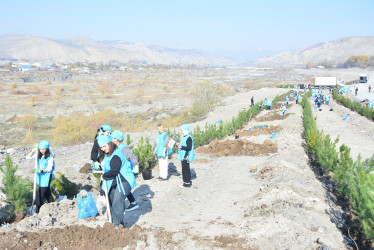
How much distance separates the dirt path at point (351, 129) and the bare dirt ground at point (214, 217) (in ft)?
19.2

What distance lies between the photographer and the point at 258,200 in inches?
257

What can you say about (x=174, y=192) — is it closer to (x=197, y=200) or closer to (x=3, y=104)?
(x=197, y=200)

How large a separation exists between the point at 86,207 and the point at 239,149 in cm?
733

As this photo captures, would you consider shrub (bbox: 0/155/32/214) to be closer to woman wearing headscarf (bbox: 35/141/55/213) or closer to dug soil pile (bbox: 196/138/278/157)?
woman wearing headscarf (bbox: 35/141/55/213)

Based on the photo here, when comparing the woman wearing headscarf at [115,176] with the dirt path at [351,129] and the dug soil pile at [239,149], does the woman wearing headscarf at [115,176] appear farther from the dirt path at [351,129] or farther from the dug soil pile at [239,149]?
the dirt path at [351,129]

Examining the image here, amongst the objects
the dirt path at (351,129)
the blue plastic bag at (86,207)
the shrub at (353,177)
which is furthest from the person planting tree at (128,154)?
the dirt path at (351,129)

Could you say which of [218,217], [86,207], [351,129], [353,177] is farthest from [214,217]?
[351,129]

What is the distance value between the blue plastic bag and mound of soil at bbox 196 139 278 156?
6.61m

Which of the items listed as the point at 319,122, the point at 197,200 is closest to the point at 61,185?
the point at 197,200

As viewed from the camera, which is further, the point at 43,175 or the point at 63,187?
the point at 63,187

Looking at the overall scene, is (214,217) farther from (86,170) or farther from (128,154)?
(86,170)

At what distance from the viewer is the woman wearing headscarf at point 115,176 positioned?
4.25 metres

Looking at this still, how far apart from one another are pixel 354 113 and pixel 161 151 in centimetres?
2058

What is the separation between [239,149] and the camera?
11.6 meters
